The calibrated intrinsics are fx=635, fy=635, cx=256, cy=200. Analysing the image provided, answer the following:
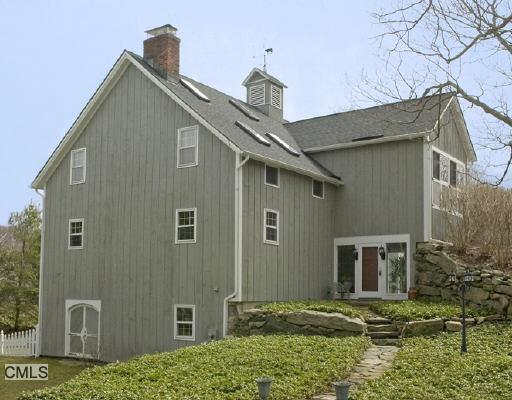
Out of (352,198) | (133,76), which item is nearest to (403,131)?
(352,198)

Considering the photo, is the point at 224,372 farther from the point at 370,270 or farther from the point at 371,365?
the point at 370,270

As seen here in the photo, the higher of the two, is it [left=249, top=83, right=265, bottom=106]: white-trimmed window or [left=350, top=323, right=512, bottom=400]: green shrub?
[left=249, top=83, right=265, bottom=106]: white-trimmed window

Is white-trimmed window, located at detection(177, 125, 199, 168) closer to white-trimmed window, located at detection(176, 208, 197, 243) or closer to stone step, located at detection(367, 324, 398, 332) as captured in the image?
white-trimmed window, located at detection(176, 208, 197, 243)

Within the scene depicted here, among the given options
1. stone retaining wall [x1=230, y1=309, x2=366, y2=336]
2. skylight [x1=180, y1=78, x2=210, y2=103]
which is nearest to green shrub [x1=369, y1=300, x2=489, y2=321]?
stone retaining wall [x1=230, y1=309, x2=366, y2=336]

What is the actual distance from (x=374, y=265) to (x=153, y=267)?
6.73 metres

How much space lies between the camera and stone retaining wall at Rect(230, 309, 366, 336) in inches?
583

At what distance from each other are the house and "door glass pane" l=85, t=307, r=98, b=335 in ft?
0.11

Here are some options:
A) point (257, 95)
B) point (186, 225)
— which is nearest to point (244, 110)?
point (257, 95)

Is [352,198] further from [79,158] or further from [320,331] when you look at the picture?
[79,158]

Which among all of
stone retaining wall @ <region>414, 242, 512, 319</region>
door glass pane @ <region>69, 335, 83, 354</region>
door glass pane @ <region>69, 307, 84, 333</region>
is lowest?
door glass pane @ <region>69, 335, 83, 354</region>

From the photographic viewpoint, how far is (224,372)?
11.0 m

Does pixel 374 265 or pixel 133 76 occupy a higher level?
pixel 133 76

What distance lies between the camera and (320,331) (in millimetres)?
14977

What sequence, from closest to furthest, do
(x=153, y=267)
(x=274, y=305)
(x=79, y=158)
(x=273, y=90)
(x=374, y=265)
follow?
(x=274, y=305)
(x=153, y=267)
(x=374, y=265)
(x=79, y=158)
(x=273, y=90)
